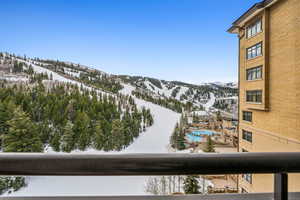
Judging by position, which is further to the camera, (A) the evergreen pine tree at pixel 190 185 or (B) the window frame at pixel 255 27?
(B) the window frame at pixel 255 27

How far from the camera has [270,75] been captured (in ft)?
12.6

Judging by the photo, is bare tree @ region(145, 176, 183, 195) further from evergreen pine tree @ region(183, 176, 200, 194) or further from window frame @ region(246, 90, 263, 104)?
window frame @ region(246, 90, 263, 104)

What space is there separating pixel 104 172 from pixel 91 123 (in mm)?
1662

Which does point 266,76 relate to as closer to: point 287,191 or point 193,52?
point 193,52

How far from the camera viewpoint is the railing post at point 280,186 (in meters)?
0.45

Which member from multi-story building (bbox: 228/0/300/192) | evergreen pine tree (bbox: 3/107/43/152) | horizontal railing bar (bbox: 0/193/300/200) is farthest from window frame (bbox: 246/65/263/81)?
evergreen pine tree (bbox: 3/107/43/152)

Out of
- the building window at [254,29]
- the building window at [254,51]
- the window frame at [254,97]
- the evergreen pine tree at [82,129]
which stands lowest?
the evergreen pine tree at [82,129]

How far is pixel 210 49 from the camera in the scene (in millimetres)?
2760

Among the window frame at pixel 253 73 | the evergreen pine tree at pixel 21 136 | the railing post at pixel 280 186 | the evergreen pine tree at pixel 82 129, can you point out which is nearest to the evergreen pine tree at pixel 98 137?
the evergreen pine tree at pixel 82 129

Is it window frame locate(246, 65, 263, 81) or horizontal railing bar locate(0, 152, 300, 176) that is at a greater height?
window frame locate(246, 65, 263, 81)

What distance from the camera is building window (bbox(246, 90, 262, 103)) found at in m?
4.21

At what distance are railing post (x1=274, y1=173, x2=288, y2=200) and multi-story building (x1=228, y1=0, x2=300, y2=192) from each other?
7.01ft

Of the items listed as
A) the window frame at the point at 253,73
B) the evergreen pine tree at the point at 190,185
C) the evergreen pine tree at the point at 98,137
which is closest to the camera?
the evergreen pine tree at the point at 190,185

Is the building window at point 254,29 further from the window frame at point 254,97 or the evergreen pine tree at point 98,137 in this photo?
the evergreen pine tree at point 98,137
